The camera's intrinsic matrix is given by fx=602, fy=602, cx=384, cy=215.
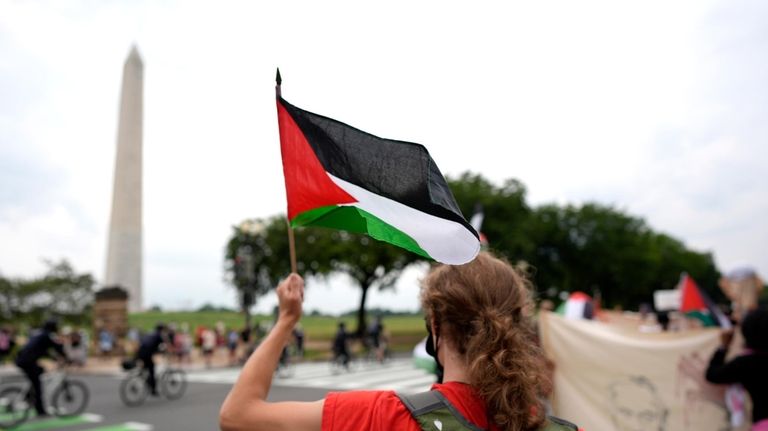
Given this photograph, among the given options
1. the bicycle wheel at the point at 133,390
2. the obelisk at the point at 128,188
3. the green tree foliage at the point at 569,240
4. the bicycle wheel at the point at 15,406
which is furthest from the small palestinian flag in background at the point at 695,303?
the obelisk at the point at 128,188

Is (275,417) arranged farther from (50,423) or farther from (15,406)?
(50,423)

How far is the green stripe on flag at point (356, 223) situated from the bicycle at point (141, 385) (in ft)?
39.3

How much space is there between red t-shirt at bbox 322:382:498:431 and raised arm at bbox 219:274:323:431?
0.04 m

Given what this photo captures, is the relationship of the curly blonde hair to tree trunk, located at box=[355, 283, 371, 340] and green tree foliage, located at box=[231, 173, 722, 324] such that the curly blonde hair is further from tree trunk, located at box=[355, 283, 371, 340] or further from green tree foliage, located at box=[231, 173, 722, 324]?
tree trunk, located at box=[355, 283, 371, 340]

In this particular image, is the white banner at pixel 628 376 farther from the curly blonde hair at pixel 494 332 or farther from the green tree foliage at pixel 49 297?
the green tree foliage at pixel 49 297

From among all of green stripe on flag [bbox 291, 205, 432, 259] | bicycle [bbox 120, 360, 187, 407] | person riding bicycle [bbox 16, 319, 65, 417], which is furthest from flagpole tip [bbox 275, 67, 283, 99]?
bicycle [bbox 120, 360, 187, 407]

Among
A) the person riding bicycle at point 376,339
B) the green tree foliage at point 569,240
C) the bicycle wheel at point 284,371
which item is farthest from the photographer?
the green tree foliage at point 569,240

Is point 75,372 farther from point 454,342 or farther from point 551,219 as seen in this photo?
point 551,219

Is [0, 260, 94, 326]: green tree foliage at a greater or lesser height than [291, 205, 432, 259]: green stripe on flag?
greater

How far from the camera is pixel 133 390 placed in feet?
42.9

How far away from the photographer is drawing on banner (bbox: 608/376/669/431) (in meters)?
4.71

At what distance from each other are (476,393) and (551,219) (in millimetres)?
53131

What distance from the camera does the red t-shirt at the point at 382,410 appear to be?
5.32ft

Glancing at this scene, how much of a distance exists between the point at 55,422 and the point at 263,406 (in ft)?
Answer: 36.7
